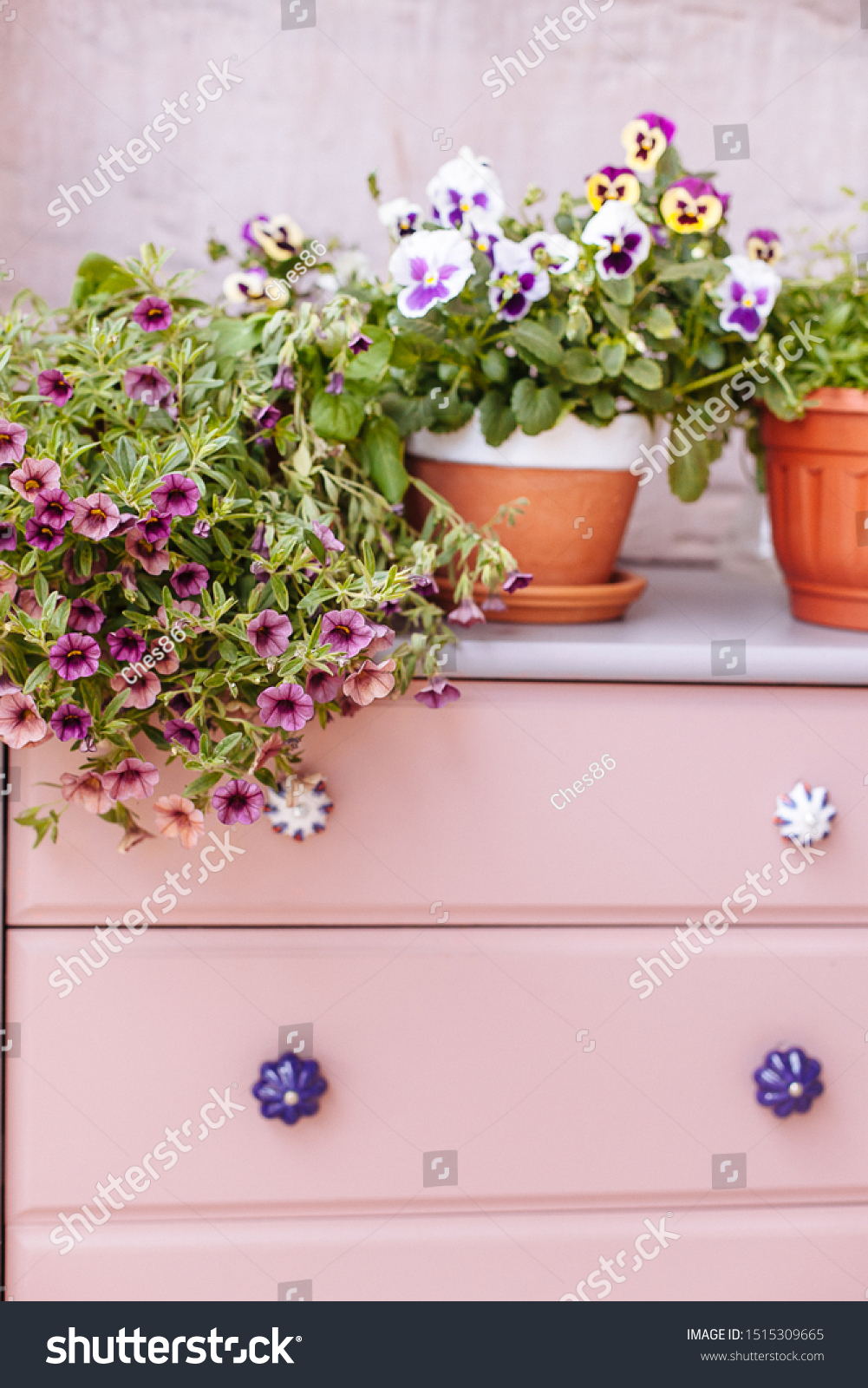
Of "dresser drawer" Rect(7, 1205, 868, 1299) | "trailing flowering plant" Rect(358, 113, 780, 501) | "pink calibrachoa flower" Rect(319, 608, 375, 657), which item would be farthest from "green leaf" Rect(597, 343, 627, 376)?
"dresser drawer" Rect(7, 1205, 868, 1299)

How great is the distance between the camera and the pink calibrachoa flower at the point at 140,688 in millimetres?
656

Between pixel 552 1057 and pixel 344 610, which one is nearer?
pixel 344 610

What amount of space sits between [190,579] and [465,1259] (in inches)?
24.5

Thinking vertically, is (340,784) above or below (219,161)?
below

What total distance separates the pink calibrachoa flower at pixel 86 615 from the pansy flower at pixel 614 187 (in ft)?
1.86

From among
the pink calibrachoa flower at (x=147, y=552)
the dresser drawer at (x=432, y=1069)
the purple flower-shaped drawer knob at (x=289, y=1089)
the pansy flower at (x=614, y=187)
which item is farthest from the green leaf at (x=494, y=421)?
the purple flower-shaped drawer knob at (x=289, y=1089)

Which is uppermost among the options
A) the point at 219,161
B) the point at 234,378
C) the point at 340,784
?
the point at 219,161

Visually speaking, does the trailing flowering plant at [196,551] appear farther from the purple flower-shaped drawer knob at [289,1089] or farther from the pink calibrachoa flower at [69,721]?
the purple flower-shaped drawer knob at [289,1089]

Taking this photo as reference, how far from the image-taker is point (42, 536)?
63 cm

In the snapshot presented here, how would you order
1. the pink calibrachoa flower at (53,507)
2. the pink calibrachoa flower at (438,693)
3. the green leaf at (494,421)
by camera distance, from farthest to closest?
the green leaf at (494,421)
the pink calibrachoa flower at (438,693)
the pink calibrachoa flower at (53,507)

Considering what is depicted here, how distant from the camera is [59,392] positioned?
2.25ft
